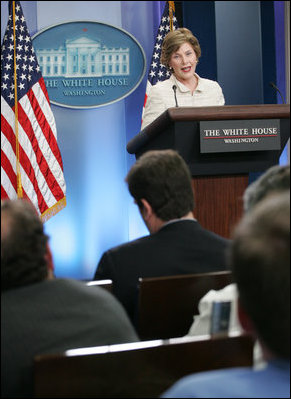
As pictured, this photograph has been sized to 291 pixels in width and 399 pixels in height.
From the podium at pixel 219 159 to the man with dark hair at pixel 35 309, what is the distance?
4.78 feet

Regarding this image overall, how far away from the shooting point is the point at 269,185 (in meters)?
1.57

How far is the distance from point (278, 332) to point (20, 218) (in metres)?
0.74

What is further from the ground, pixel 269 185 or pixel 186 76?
pixel 186 76

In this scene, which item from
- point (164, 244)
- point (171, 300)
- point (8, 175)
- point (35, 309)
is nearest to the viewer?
point (35, 309)

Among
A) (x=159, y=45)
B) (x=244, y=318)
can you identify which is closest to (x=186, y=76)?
(x=159, y=45)

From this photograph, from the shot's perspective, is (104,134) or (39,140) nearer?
(39,140)

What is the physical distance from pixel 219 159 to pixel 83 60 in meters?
4.04

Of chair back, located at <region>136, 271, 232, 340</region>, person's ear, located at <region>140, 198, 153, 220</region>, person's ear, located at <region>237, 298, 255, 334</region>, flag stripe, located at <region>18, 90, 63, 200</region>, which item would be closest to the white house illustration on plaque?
flag stripe, located at <region>18, 90, 63, 200</region>

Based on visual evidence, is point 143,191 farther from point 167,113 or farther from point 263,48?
point 263,48

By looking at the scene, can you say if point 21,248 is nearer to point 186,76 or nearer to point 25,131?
point 186,76

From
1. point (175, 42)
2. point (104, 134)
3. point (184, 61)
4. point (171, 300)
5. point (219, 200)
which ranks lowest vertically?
point (171, 300)

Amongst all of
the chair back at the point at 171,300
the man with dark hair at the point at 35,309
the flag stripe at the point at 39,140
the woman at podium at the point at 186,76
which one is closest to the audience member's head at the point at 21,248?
the man with dark hair at the point at 35,309

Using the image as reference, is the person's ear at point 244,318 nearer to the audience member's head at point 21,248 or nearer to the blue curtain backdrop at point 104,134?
the audience member's head at point 21,248

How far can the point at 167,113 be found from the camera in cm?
266
